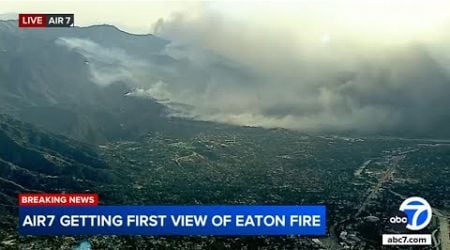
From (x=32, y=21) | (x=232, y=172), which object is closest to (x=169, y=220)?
(x=232, y=172)

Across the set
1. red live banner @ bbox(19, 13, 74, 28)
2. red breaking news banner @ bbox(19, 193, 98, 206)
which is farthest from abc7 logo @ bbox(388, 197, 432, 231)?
red live banner @ bbox(19, 13, 74, 28)

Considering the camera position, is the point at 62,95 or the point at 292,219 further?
the point at 62,95

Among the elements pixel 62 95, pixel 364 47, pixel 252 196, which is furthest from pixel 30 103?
pixel 364 47

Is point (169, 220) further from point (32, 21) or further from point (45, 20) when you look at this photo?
point (32, 21)

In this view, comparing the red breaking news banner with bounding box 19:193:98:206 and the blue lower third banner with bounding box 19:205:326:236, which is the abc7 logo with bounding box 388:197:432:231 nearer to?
the blue lower third banner with bounding box 19:205:326:236

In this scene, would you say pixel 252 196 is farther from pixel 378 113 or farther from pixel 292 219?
pixel 378 113
